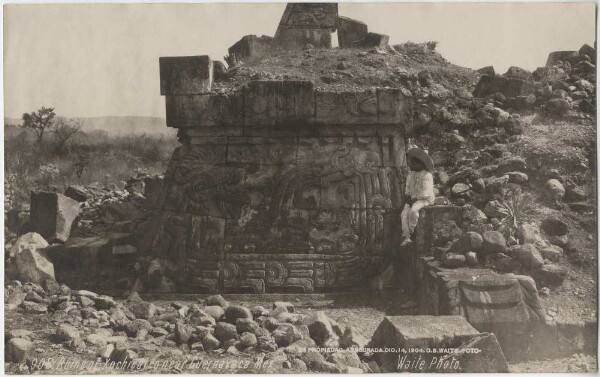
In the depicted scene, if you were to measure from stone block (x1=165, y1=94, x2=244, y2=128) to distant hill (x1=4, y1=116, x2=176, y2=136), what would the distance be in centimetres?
89

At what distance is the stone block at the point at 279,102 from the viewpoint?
311 inches

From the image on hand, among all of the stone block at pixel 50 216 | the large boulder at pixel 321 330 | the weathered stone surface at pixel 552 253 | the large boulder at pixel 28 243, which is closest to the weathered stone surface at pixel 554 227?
the weathered stone surface at pixel 552 253

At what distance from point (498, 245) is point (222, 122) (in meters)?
3.56

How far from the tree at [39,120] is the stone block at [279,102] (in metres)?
2.48

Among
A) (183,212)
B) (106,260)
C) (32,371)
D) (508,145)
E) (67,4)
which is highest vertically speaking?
(67,4)

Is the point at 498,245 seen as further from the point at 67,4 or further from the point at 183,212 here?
the point at 67,4

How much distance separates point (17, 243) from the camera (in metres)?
7.81

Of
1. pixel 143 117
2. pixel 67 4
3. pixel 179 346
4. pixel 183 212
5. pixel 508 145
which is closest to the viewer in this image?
pixel 179 346

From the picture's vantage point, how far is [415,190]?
7.72m

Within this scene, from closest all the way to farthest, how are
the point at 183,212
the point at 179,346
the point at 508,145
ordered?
1. the point at 179,346
2. the point at 183,212
3. the point at 508,145

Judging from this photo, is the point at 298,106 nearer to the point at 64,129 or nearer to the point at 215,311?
the point at 215,311

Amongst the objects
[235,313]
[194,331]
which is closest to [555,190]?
[235,313]

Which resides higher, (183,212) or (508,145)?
(508,145)

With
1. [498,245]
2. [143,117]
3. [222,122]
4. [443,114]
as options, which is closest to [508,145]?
[443,114]
